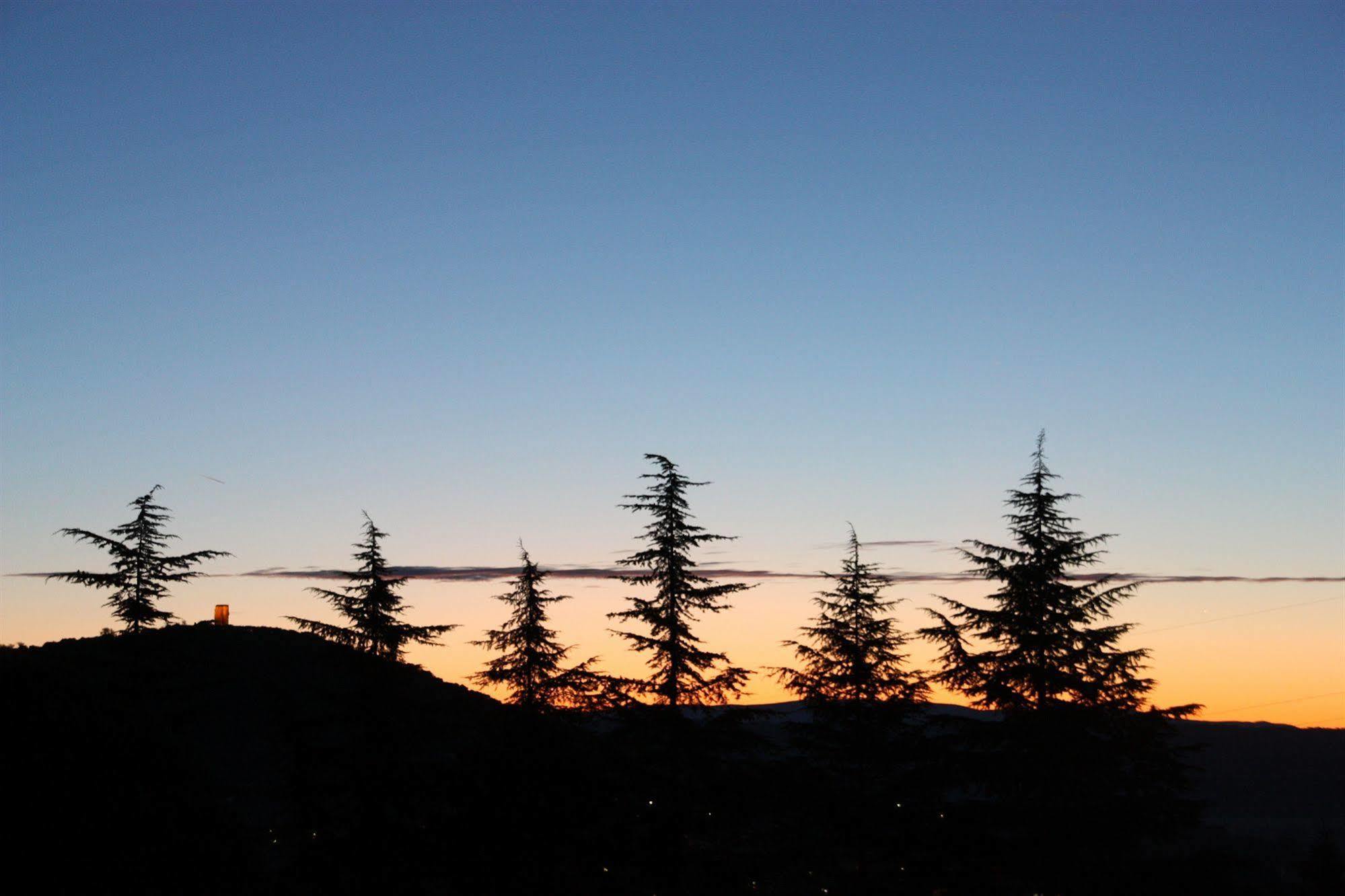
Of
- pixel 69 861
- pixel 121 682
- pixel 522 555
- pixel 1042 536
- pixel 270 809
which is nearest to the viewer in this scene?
pixel 69 861

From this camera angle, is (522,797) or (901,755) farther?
(901,755)

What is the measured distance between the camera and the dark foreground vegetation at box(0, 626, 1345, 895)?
24234mm

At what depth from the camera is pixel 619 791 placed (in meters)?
27.1

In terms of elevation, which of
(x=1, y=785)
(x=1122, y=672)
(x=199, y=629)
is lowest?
(x=1, y=785)

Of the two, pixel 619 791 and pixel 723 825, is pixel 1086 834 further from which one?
pixel 619 791

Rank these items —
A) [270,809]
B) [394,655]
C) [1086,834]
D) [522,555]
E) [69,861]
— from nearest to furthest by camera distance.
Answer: [69,861]
[1086,834]
[270,809]
[394,655]
[522,555]

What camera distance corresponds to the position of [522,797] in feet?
79.4

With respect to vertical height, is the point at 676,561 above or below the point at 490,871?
above

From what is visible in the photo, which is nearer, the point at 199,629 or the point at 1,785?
the point at 1,785

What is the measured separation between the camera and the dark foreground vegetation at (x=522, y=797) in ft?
79.5

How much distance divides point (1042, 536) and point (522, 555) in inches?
1064

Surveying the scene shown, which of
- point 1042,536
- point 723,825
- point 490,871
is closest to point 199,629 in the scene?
point 723,825

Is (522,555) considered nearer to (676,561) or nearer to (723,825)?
(676,561)

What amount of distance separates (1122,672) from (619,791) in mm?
16094
